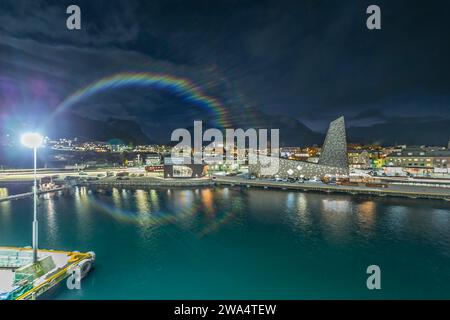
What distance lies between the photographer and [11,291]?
8766mm

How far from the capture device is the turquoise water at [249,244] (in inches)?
443

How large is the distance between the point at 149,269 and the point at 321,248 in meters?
10.6

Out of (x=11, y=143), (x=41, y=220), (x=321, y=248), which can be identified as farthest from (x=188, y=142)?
(x=11, y=143)

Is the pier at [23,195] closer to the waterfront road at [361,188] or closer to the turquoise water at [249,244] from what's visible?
the turquoise water at [249,244]

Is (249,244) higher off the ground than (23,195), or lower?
lower

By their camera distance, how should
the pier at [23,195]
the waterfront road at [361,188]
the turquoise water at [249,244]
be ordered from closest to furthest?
the turquoise water at [249,244] → the waterfront road at [361,188] → the pier at [23,195]

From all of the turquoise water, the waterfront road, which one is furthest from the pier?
the waterfront road

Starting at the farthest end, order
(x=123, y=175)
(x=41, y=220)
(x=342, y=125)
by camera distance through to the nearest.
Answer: (x=123, y=175) → (x=342, y=125) → (x=41, y=220)

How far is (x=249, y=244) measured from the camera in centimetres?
1636

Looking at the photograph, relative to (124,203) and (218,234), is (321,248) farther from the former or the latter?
(124,203)

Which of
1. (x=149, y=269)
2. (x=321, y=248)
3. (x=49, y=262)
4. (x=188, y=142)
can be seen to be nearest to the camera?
(x=49, y=262)

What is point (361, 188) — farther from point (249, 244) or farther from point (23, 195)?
point (23, 195)

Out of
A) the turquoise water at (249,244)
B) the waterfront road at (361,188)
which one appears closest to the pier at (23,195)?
the turquoise water at (249,244)

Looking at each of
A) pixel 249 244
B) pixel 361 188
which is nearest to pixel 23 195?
pixel 249 244
